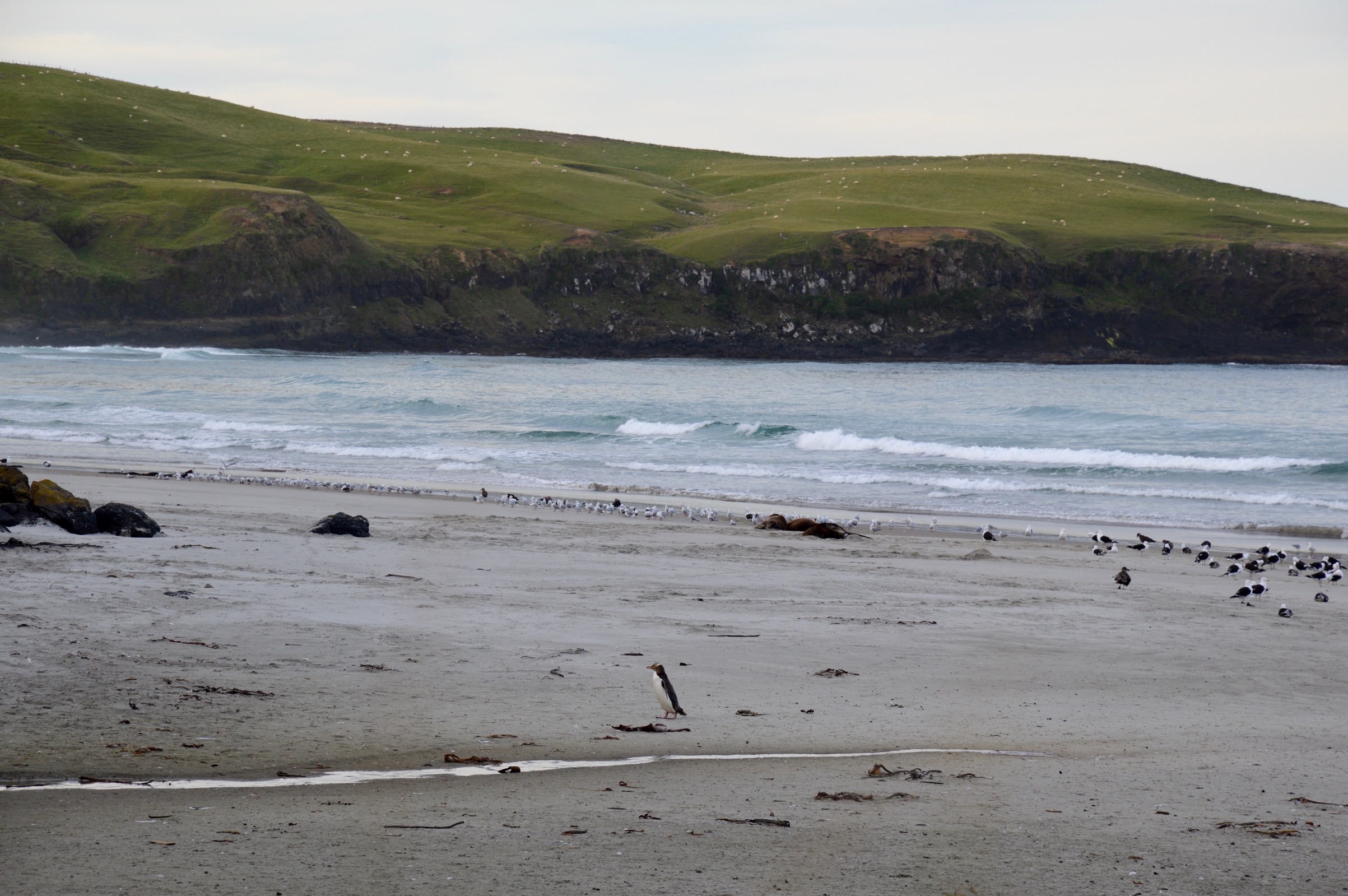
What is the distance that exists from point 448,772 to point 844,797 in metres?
1.88

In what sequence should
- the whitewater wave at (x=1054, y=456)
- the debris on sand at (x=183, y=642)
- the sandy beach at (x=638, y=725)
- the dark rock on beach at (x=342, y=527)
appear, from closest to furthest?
1. the sandy beach at (x=638, y=725)
2. the debris on sand at (x=183, y=642)
3. the dark rock on beach at (x=342, y=527)
4. the whitewater wave at (x=1054, y=456)

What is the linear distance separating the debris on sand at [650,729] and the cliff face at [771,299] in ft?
263

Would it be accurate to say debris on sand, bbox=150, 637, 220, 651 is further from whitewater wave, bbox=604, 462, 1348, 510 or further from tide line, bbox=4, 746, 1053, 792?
whitewater wave, bbox=604, 462, 1348, 510

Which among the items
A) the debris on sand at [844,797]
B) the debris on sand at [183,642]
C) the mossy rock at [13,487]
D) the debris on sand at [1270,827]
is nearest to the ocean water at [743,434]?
the mossy rock at [13,487]

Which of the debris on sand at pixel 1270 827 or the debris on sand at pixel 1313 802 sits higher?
the debris on sand at pixel 1270 827

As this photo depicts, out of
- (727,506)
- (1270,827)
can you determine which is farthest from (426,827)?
(727,506)

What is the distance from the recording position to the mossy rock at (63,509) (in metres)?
11.0

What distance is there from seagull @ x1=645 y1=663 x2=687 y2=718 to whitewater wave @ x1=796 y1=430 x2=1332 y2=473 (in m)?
22.9

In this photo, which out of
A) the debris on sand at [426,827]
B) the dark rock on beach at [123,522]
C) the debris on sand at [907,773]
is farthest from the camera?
the dark rock on beach at [123,522]

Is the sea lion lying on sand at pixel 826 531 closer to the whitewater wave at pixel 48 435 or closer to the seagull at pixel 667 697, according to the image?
the seagull at pixel 667 697

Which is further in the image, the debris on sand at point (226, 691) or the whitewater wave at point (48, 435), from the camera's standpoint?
the whitewater wave at point (48, 435)

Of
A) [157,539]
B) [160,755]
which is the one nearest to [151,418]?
[157,539]

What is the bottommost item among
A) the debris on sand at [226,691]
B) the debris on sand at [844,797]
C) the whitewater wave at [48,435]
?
the whitewater wave at [48,435]

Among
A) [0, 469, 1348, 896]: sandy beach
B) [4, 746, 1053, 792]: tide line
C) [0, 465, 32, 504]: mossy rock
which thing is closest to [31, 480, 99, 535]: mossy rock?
[0, 465, 32, 504]: mossy rock
